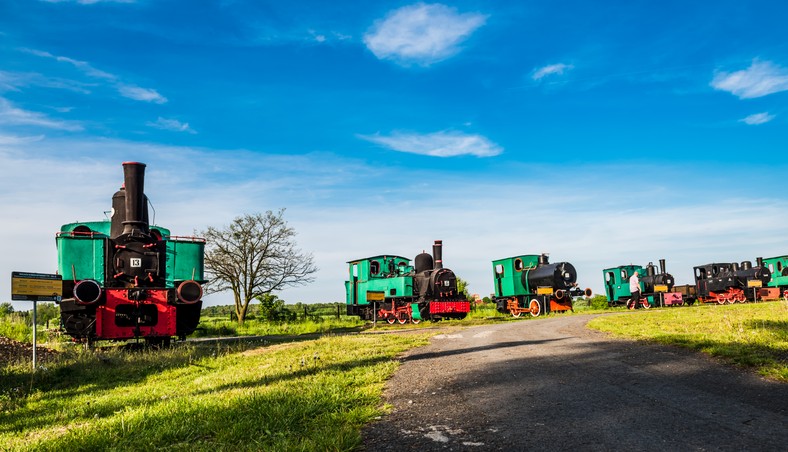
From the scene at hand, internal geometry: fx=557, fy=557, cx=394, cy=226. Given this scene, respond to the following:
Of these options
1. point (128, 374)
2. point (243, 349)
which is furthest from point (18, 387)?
point (243, 349)

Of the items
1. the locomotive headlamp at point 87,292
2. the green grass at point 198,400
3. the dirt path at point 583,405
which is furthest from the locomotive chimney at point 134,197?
the dirt path at point 583,405

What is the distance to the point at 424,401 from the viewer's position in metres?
6.02

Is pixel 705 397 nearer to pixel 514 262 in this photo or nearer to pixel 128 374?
pixel 128 374

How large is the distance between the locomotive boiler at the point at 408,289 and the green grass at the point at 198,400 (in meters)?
12.5

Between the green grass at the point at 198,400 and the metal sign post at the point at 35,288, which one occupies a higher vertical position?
the metal sign post at the point at 35,288

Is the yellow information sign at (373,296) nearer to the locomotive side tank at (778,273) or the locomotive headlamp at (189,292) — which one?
the locomotive headlamp at (189,292)

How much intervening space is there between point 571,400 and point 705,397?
1378mm

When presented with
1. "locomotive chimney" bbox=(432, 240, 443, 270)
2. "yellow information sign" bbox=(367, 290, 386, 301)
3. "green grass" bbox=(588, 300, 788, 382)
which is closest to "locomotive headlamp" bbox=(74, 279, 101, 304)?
"yellow information sign" bbox=(367, 290, 386, 301)

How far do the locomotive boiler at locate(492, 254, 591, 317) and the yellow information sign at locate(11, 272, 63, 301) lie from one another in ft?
69.5

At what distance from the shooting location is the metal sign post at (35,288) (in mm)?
11352

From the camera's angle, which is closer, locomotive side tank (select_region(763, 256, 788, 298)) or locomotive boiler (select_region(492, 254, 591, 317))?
locomotive boiler (select_region(492, 254, 591, 317))

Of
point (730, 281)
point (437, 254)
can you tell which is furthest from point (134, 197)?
point (730, 281)

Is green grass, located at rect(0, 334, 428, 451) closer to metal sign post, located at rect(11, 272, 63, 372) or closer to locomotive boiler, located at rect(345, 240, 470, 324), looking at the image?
metal sign post, located at rect(11, 272, 63, 372)

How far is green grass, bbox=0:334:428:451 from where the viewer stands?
501cm
